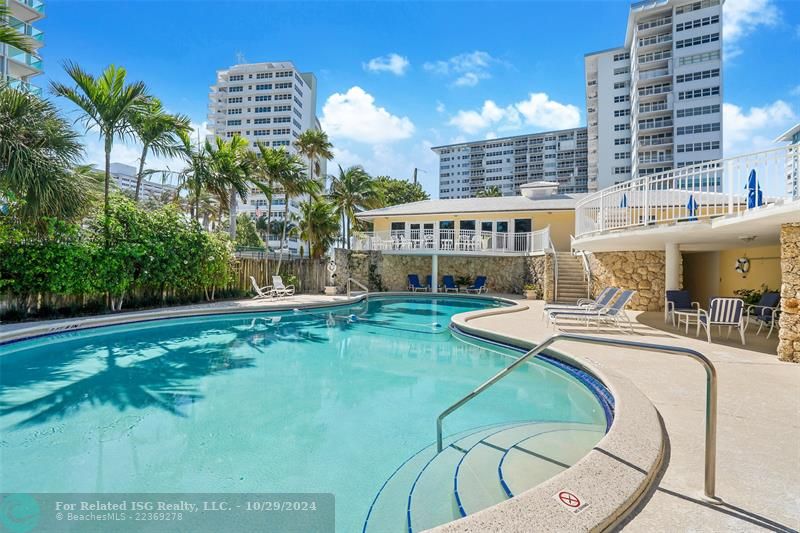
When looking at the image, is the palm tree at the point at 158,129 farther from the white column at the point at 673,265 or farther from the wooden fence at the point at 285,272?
the white column at the point at 673,265

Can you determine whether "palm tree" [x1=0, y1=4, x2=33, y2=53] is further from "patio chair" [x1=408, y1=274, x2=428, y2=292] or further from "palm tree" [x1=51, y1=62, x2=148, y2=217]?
"patio chair" [x1=408, y1=274, x2=428, y2=292]

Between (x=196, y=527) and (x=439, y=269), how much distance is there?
21251 millimetres

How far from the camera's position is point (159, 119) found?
13055 millimetres

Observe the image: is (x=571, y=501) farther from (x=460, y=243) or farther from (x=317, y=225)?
(x=317, y=225)

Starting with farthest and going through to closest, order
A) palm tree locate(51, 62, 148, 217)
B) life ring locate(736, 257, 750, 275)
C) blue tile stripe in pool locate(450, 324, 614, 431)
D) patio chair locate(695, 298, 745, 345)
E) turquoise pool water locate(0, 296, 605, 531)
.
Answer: life ring locate(736, 257, 750, 275)
palm tree locate(51, 62, 148, 217)
patio chair locate(695, 298, 745, 345)
blue tile stripe in pool locate(450, 324, 614, 431)
turquoise pool water locate(0, 296, 605, 531)

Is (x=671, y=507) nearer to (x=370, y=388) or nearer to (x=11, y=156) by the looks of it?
(x=370, y=388)

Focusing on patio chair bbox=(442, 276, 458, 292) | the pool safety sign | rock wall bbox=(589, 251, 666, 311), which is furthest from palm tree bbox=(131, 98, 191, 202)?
rock wall bbox=(589, 251, 666, 311)

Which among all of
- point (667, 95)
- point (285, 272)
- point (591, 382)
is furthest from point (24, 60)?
point (667, 95)

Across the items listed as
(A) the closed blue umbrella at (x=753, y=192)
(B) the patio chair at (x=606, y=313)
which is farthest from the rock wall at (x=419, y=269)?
(A) the closed blue umbrella at (x=753, y=192)

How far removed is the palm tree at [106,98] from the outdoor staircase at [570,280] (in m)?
17.1

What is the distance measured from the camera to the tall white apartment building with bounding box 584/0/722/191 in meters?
48.0

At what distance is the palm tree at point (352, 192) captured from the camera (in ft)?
89.1

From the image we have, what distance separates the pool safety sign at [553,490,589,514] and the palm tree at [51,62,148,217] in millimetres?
14084

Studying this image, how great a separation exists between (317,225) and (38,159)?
47.8 feet
